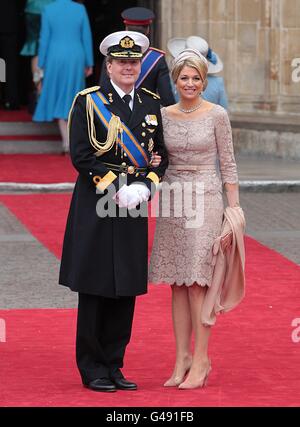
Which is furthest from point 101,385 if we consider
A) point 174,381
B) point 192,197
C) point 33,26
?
point 33,26

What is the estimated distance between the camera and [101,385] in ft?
25.6

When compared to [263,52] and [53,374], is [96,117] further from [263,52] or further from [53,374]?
[263,52]

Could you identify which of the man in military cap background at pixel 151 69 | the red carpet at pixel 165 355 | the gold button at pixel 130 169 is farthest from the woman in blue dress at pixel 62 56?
the gold button at pixel 130 169

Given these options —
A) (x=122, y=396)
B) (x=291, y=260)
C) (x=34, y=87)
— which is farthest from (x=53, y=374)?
(x=34, y=87)

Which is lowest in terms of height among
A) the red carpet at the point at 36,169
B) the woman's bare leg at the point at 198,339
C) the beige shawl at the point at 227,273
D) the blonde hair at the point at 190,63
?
the red carpet at the point at 36,169

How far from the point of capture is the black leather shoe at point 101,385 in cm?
779

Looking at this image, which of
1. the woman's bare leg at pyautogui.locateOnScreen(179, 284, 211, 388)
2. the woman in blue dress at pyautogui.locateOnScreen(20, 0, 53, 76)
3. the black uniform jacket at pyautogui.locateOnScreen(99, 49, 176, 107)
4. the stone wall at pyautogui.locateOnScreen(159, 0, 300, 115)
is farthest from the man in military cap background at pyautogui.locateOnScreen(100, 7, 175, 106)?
the woman in blue dress at pyautogui.locateOnScreen(20, 0, 53, 76)

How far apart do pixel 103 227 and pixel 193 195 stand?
0.52m

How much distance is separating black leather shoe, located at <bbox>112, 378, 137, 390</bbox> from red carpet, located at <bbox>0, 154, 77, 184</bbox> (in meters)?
8.29

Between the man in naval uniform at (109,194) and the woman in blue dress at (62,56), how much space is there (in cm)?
1023

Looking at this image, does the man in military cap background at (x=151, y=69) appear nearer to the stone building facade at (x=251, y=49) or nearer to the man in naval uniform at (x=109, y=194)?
the man in naval uniform at (x=109, y=194)

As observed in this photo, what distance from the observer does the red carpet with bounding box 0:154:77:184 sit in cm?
1628

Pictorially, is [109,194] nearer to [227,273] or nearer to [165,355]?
[227,273]

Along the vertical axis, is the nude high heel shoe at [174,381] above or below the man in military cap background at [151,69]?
below
